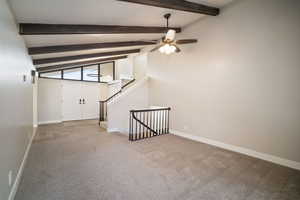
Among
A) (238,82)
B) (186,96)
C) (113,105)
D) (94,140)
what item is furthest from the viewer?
(113,105)

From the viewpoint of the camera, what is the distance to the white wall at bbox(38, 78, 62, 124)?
6746mm

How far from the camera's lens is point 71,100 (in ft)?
25.4

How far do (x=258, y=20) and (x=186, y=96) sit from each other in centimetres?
255

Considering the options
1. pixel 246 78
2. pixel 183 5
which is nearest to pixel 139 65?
pixel 183 5

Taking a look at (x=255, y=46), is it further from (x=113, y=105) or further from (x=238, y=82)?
(x=113, y=105)

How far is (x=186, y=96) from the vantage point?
4711 mm

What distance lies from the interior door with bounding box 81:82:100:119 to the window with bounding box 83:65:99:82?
305 mm

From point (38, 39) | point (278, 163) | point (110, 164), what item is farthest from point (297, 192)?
point (38, 39)

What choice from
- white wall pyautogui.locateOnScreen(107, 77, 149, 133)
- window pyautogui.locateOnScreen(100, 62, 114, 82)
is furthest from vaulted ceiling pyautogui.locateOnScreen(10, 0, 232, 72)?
window pyautogui.locateOnScreen(100, 62, 114, 82)

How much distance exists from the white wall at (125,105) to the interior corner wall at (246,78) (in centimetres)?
183

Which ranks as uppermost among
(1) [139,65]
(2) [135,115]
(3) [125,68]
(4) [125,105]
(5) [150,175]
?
(1) [139,65]

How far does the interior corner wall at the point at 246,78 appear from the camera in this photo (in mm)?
2754

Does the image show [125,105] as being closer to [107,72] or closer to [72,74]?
[72,74]

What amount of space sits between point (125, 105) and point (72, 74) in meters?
4.07
